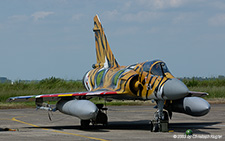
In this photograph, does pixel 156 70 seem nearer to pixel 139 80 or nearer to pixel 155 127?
pixel 139 80

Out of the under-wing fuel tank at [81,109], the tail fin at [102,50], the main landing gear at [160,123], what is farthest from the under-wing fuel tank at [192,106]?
the tail fin at [102,50]

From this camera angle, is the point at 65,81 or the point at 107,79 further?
the point at 65,81

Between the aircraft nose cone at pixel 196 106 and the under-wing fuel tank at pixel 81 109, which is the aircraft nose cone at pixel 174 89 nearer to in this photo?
the aircraft nose cone at pixel 196 106

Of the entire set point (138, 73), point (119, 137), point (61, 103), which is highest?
point (138, 73)

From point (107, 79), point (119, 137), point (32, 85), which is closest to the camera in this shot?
point (119, 137)

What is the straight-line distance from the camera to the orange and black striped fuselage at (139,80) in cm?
1734

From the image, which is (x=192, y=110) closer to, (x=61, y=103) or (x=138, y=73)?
(x=138, y=73)

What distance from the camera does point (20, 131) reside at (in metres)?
18.0

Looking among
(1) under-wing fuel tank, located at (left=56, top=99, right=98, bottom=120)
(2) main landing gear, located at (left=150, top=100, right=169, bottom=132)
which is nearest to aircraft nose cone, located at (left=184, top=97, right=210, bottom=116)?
(2) main landing gear, located at (left=150, top=100, right=169, bottom=132)

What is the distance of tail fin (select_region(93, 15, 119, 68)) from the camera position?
2285 cm

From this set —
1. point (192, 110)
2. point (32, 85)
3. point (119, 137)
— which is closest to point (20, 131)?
point (119, 137)

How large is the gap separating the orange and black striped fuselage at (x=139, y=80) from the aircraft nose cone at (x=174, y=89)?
0.32 m

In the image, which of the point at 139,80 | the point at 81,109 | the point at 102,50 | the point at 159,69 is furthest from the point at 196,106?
the point at 102,50

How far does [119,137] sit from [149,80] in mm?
3071
